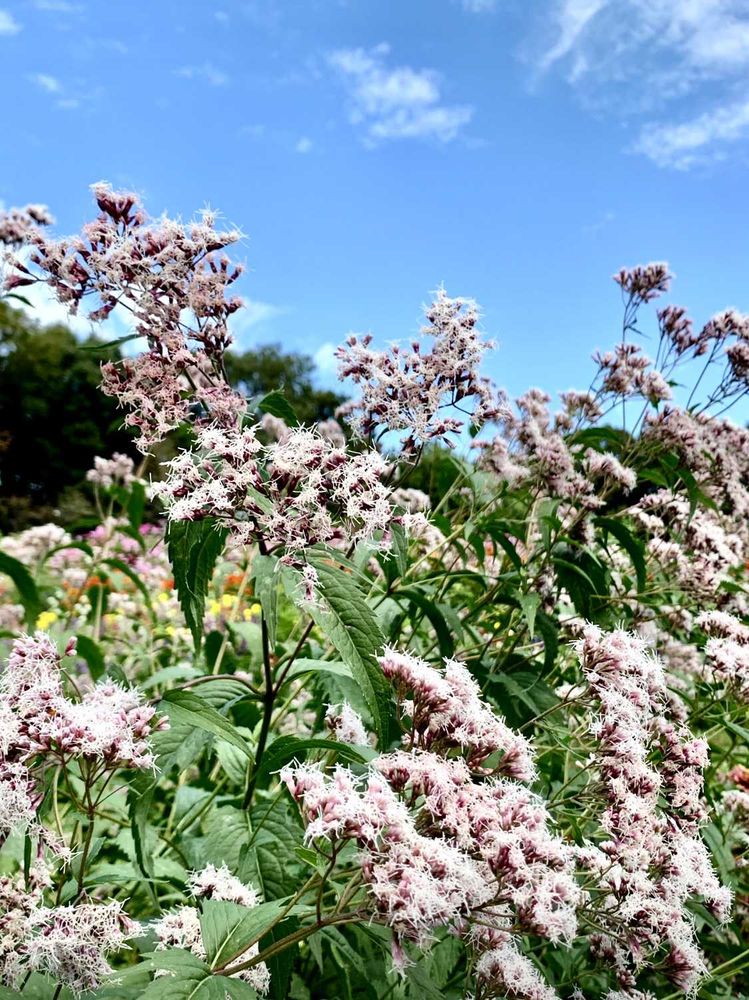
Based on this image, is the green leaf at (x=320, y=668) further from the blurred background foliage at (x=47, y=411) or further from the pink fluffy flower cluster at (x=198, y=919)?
the blurred background foliage at (x=47, y=411)

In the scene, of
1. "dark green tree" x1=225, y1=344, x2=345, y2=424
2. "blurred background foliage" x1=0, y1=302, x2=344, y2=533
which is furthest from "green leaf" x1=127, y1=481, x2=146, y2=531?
"dark green tree" x1=225, y1=344, x2=345, y2=424

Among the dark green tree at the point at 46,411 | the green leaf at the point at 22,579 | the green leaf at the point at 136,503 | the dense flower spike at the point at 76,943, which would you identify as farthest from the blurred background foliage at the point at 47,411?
the dense flower spike at the point at 76,943

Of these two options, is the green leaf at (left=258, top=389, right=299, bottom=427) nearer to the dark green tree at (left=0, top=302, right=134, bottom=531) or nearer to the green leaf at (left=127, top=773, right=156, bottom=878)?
the green leaf at (left=127, top=773, right=156, bottom=878)

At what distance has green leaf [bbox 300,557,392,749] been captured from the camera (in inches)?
78.3

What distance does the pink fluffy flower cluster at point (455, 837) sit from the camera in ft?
5.07

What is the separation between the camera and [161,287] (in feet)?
8.52

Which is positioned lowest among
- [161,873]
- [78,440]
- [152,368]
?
[161,873]

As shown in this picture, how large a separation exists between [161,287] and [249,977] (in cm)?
184

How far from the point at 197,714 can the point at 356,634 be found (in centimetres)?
40

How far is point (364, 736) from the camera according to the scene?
2.30 meters

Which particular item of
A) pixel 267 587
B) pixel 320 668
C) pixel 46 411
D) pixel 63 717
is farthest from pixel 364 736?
pixel 46 411

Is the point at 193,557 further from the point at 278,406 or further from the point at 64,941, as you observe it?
the point at 64,941

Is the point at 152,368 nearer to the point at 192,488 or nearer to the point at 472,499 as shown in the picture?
the point at 192,488

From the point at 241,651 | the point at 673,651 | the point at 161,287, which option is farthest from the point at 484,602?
the point at 241,651
